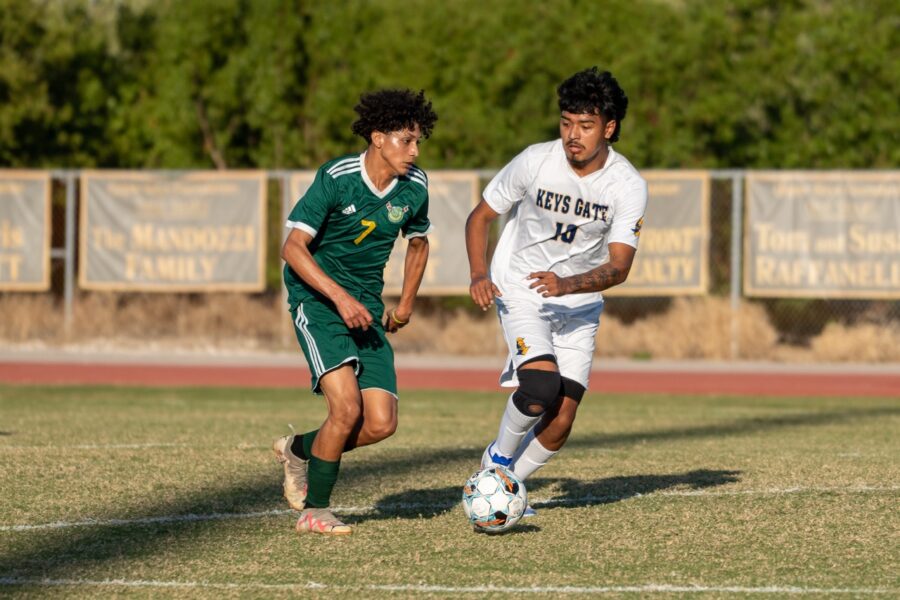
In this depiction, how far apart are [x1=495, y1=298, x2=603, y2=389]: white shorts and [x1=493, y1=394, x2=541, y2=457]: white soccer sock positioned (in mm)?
225

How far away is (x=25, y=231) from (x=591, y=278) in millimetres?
16371

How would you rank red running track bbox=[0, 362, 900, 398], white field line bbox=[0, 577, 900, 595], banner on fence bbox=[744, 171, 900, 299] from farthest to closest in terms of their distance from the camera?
banner on fence bbox=[744, 171, 900, 299] → red running track bbox=[0, 362, 900, 398] → white field line bbox=[0, 577, 900, 595]

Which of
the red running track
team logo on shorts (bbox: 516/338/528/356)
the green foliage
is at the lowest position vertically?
the red running track

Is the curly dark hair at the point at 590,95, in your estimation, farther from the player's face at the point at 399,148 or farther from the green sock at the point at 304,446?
the green sock at the point at 304,446

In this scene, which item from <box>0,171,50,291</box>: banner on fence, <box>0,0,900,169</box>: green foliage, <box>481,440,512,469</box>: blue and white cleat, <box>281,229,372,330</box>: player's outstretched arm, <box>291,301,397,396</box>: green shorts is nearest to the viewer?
<box>281,229,372,330</box>: player's outstretched arm

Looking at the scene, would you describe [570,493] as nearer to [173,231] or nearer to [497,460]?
[497,460]

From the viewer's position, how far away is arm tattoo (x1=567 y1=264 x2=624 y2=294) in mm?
7539

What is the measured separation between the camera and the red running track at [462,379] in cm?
1823

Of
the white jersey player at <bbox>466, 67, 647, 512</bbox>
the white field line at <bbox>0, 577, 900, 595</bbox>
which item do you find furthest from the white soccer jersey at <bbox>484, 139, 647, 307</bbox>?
the white field line at <bbox>0, 577, 900, 595</bbox>

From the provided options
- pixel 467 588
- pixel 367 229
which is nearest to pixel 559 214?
pixel 367 229

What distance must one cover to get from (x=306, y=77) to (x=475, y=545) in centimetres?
1988

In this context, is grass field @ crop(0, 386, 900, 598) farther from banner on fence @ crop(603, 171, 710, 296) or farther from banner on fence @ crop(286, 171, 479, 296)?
banner on fence @ crop(286, 171, 479, 296)

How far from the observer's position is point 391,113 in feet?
24.6

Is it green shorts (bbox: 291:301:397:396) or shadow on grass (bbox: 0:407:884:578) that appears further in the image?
green shorts (bbox: 291:301:397:396)
